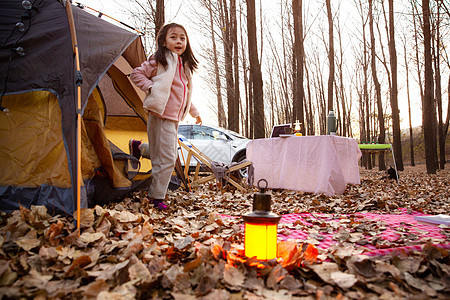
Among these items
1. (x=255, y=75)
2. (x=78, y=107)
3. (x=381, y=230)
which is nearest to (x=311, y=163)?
(x=381, y=230)

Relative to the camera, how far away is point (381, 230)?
2.24 metres

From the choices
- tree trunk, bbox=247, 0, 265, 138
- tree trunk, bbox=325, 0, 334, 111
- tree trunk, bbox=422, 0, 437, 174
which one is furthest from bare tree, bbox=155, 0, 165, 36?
tree trunk, bbox=325, 0, 334, 111

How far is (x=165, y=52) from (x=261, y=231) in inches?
83.4

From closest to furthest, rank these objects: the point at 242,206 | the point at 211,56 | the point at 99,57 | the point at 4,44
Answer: the point at 4,44
the point at 99,57
the point at 242,206
the point at 211,56

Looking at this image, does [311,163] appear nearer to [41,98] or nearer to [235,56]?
[41,98]

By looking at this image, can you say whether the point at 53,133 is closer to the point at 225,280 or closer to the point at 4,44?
the point at 4,44

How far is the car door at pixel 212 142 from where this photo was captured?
287 inches

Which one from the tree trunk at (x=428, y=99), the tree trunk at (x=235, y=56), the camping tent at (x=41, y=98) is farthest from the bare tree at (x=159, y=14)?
the tree trunk at (x=428, y=99)

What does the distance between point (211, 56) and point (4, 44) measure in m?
13.2

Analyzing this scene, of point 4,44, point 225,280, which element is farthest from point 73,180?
point 225,280

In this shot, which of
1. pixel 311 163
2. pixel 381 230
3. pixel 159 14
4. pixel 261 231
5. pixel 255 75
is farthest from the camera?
pixel 255 75

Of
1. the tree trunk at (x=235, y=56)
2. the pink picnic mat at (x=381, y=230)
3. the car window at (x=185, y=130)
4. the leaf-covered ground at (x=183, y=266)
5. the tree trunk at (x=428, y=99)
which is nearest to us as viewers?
the leaf-covered ground at (x=183, y=266)

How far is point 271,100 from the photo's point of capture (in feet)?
75.9

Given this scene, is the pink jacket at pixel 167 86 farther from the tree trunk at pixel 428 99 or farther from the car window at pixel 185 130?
the tree trunk at pixel 428 99
